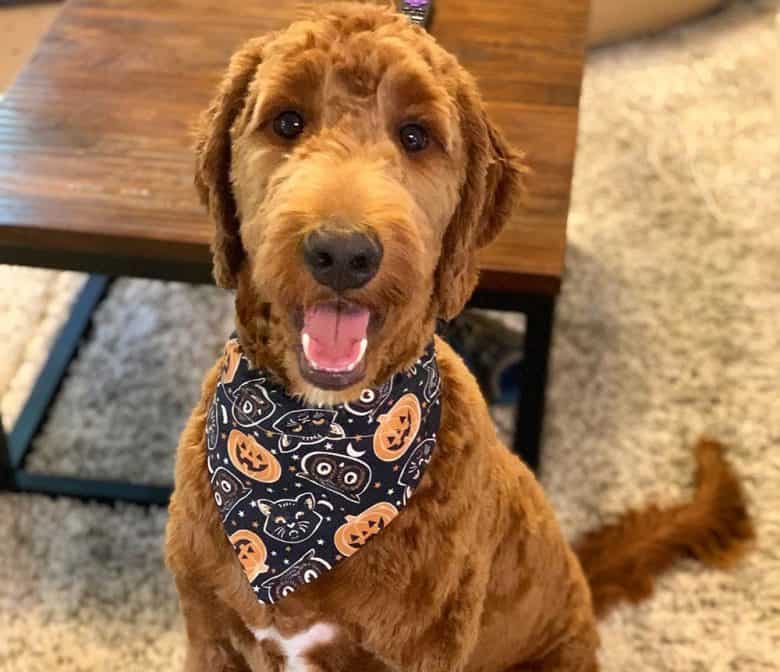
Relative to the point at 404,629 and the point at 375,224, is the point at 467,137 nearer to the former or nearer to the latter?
the point at 375,224

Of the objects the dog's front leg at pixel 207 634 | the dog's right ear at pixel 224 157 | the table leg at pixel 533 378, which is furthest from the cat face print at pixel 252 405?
the table leg at pixel 533 378

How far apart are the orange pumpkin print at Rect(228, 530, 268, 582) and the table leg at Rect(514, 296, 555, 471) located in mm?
623

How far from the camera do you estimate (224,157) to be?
1312 millimetres

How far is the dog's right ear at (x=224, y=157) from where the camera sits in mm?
1277

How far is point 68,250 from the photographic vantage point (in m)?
1.82

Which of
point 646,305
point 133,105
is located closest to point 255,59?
point 133,105

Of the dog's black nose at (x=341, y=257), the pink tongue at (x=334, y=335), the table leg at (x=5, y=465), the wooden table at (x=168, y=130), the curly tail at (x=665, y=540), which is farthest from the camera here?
the table leg at (x=5, y=465)

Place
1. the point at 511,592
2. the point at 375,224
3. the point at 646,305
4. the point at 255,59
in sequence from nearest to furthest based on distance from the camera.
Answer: the point at 375,224
the point at 255,59
the point at 511,592
the point at 646,305

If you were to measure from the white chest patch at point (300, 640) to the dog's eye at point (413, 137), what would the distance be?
21.5 inches

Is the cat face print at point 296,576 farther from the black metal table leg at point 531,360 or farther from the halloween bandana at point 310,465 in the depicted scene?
the black metal table leg at point 531,360

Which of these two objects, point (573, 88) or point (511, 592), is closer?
→ point (511, 592)

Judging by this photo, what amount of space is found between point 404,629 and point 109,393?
1152 mm

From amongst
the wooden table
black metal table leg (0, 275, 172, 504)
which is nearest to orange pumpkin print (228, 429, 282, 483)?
the wooden table

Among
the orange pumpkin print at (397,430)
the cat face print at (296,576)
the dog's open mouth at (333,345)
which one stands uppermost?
the dog's open mouth at (333,345)
